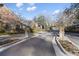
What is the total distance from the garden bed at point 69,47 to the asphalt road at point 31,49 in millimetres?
156

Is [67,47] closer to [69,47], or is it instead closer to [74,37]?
[69,47]

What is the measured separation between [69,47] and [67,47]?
3 centimetres

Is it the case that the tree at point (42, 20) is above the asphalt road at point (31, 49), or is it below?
above

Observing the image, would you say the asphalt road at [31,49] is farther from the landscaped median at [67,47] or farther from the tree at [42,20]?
the tree at [42,20]

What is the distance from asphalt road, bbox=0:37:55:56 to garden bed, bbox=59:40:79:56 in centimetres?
16

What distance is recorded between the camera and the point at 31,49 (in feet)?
8.46

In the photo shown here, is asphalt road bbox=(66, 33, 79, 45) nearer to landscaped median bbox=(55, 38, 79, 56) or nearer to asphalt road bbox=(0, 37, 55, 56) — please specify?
landscaped median bbox=(55, 38, 79, 56)

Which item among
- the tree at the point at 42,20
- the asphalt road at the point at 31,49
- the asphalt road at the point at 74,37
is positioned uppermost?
the tree at the point at 42,20

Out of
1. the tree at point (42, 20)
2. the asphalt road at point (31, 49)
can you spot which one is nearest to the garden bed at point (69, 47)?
the asphalt road at point (31, 49)

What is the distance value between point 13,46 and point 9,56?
0.45 ft

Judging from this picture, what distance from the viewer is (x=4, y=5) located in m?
2.57

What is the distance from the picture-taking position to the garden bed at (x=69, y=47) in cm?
254

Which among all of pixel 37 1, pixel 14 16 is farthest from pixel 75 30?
pixel 14 16

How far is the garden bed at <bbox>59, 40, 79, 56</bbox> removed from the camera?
254 centimetres
